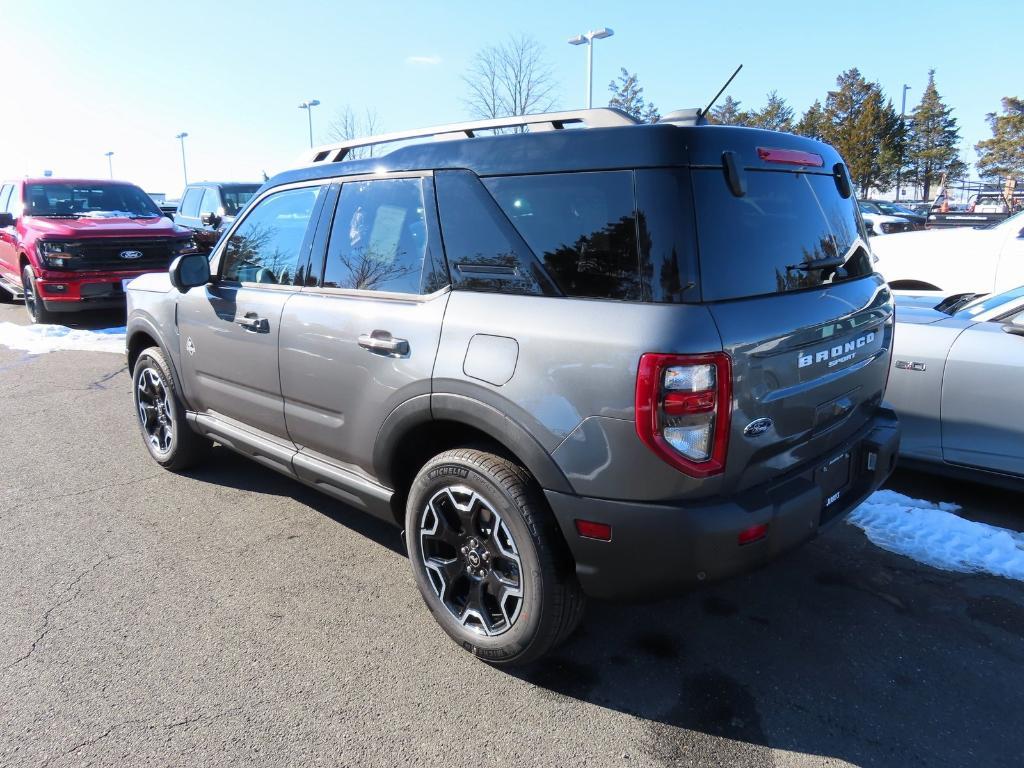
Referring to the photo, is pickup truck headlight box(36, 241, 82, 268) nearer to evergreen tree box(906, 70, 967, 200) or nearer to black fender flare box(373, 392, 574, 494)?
black fender flare box(373, 392, 574, 494)

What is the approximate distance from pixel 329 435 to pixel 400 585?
31.2 inches

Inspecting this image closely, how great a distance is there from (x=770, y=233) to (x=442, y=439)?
4.90ft

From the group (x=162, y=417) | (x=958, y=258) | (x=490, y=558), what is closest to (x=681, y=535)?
(x=490, y=558)

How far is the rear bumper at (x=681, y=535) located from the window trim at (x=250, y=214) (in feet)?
6.19

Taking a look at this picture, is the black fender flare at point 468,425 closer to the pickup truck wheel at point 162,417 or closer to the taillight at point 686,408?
the taillight at point 686,408

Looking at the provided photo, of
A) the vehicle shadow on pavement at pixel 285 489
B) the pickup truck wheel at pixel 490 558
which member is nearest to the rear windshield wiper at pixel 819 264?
the pickup truck wheel at pixel 490 558

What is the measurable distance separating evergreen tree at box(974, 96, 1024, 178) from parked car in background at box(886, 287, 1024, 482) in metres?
43.0

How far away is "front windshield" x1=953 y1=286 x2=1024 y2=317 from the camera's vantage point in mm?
4235

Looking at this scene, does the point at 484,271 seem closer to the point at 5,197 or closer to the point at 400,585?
the point at 400,585

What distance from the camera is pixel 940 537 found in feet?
12.1

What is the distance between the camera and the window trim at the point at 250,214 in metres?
3.41

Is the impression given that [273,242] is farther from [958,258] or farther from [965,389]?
[958,258]

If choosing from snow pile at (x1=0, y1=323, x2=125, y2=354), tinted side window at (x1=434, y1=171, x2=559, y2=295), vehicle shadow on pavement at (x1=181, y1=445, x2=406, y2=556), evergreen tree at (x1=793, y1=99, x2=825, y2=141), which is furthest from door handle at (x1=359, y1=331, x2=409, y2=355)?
evergreen tree at (x1=793, y1=99, x2=825, y2=141)

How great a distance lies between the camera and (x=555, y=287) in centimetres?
241
